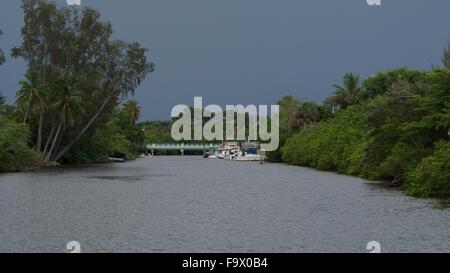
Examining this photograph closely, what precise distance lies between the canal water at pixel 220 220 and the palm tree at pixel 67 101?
39683 mm

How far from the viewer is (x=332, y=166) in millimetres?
74125

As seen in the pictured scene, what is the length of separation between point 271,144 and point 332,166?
135ft

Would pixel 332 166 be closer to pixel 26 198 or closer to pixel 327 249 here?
pixel 26 198

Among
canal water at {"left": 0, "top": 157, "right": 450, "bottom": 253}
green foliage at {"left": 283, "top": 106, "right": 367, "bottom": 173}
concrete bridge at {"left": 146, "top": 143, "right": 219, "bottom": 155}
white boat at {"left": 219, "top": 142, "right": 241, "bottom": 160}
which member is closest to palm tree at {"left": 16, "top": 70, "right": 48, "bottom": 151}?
green foliage at {"left": 283, "top": 106, "right": 367, "bottom": 173}

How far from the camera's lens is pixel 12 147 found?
66.6 metres

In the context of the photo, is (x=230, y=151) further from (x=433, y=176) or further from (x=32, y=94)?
(x=433, y=176)

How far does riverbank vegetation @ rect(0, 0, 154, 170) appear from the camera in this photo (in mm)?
80125

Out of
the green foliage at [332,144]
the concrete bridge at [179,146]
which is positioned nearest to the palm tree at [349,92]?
the green foliage at [332,144]

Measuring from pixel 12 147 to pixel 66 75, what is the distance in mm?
19049

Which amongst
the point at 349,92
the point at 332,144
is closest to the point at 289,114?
the point at 349,92

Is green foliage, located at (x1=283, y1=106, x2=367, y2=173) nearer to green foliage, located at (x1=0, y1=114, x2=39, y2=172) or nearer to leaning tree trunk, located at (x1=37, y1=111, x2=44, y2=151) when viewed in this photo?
green foliage, located at (x1=0, y1=114, x2=39, y2=172)

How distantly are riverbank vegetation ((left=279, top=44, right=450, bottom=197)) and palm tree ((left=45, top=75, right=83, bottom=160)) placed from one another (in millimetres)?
29736

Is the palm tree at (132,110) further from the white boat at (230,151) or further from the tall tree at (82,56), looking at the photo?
the tall tree at (82,56)
